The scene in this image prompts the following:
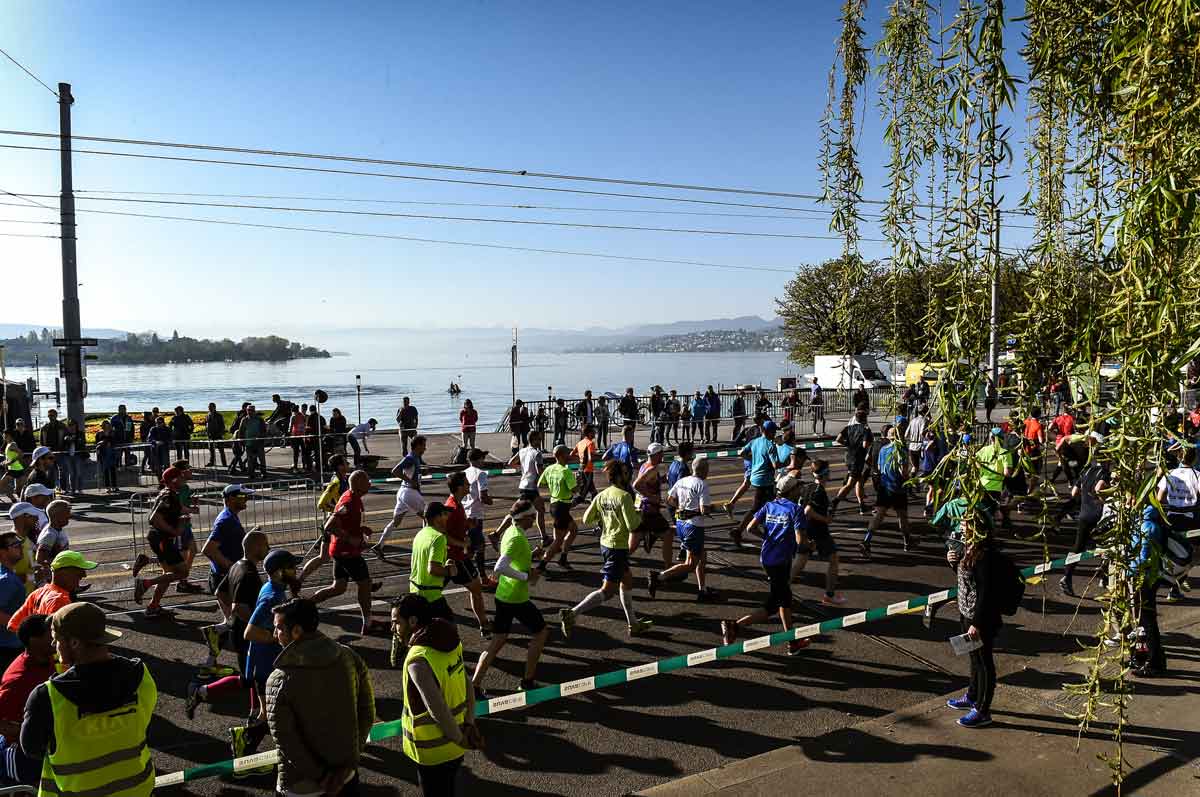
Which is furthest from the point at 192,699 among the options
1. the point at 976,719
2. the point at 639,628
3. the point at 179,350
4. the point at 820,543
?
the point at 179,350

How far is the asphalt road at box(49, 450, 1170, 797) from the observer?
598cm

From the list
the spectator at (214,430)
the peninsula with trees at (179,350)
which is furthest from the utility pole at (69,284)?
the peninsula with trees at (179,350)

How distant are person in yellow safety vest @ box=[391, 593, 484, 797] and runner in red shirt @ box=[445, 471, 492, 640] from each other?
3.63 m

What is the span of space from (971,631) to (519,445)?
1700 centimetres

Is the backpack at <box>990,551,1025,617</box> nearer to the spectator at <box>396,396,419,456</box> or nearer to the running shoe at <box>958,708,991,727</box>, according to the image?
the running shoe at <box>958,708,991,727</box>

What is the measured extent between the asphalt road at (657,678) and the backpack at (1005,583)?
0.94m

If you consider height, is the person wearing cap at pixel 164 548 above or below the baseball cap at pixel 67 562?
below

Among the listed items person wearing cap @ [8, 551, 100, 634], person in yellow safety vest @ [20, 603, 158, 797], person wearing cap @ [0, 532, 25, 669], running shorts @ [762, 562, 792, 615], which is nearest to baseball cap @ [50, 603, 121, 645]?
person in yellow safety vest @ [20, 603, 158, 797]

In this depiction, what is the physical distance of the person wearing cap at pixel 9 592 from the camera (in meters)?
5.92

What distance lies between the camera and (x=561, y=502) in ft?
35.7

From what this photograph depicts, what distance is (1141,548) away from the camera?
200 cm

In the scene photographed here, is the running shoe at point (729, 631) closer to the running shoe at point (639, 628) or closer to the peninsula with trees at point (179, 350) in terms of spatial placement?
the running shoe at point (639, 628)

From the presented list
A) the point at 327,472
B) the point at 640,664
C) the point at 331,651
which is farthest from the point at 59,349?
the point at 331,651

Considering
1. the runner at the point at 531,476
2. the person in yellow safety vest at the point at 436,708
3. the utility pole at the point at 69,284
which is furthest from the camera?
the utility pole at the point at 69,284
